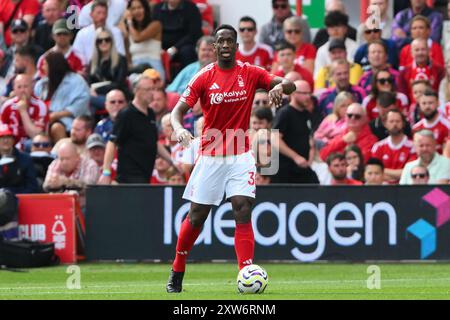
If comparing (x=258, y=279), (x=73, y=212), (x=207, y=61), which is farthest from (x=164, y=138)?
(x=258, y=279)

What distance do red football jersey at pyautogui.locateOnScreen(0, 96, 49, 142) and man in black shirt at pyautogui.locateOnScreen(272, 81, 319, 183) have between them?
12.8 feet

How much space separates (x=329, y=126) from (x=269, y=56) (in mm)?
2108

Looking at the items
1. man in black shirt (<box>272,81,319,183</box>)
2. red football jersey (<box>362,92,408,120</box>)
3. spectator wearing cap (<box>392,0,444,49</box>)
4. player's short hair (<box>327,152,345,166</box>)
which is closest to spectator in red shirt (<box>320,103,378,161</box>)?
red football jersey (<box>362,92,408,120</box>)

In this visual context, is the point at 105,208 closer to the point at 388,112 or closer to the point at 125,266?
the point at 125,266

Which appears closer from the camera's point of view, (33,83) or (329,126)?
(329,126)

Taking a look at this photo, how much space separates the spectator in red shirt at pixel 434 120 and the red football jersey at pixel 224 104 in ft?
21.7

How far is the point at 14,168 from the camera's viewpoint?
1806 centimetres

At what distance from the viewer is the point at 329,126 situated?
1941 centimetres

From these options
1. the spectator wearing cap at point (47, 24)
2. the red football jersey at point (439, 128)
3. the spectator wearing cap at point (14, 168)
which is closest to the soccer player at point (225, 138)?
the spectator wearing cap at point (14, 168)

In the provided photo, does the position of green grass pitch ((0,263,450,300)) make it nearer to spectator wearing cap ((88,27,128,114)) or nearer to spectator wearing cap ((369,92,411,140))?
spectator wearing cap ((369,92,411,140))

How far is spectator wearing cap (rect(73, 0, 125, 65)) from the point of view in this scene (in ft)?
70.4

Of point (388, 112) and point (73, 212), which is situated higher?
point (388, 112)

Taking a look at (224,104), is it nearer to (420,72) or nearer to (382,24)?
(420,72)

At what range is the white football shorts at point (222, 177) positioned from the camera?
1237 cm
